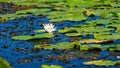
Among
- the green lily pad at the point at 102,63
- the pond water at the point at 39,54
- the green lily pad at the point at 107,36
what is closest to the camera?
the green lily pad at the point at 102,63

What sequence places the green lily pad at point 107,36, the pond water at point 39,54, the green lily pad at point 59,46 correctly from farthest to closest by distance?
1. the green lily pad at point 107,36
2. the green lily pad at point 59,46
3. the pond water at point 39,54

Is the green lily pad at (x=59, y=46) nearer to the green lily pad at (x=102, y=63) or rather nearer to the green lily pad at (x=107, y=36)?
the green lily pad at (x=107, y=36)

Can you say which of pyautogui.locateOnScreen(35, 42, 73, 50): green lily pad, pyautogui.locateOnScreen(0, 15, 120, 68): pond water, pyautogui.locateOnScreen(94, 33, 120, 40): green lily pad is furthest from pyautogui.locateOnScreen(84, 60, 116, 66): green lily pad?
pyautogui.locateOnScreen(94, 33, 120, 40): green lily pad

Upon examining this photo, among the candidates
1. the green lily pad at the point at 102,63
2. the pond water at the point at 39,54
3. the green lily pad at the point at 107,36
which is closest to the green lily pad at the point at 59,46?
the pond water at the point at 39,54

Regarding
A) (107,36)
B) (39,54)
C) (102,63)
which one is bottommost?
(102,63)

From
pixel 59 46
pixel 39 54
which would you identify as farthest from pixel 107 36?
pixel 39 54

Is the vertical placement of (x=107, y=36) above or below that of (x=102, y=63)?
above

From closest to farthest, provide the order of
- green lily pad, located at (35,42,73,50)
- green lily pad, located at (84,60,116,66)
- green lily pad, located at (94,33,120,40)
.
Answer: green lily pad, located at (84,60,116,66) → green lily pad, located at (35,42,73,50) → green lily pad, located at (94,33,120,40)

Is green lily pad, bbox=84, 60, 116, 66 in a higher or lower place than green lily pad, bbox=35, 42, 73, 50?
lower

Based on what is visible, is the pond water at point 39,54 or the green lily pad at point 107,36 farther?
the green lily pad at point 107,36

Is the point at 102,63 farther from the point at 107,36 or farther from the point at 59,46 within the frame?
the point at 107,36

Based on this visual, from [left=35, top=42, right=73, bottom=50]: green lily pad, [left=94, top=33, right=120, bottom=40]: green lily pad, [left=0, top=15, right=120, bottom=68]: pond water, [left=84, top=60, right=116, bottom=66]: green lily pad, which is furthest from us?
[left=94, top=33, right=120, bottom=40]: green lily pad

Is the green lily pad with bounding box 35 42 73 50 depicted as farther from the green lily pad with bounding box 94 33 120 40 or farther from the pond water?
the green lily pad with bounding box 94 33 120 40

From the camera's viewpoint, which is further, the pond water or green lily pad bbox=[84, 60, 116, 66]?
the pond water
